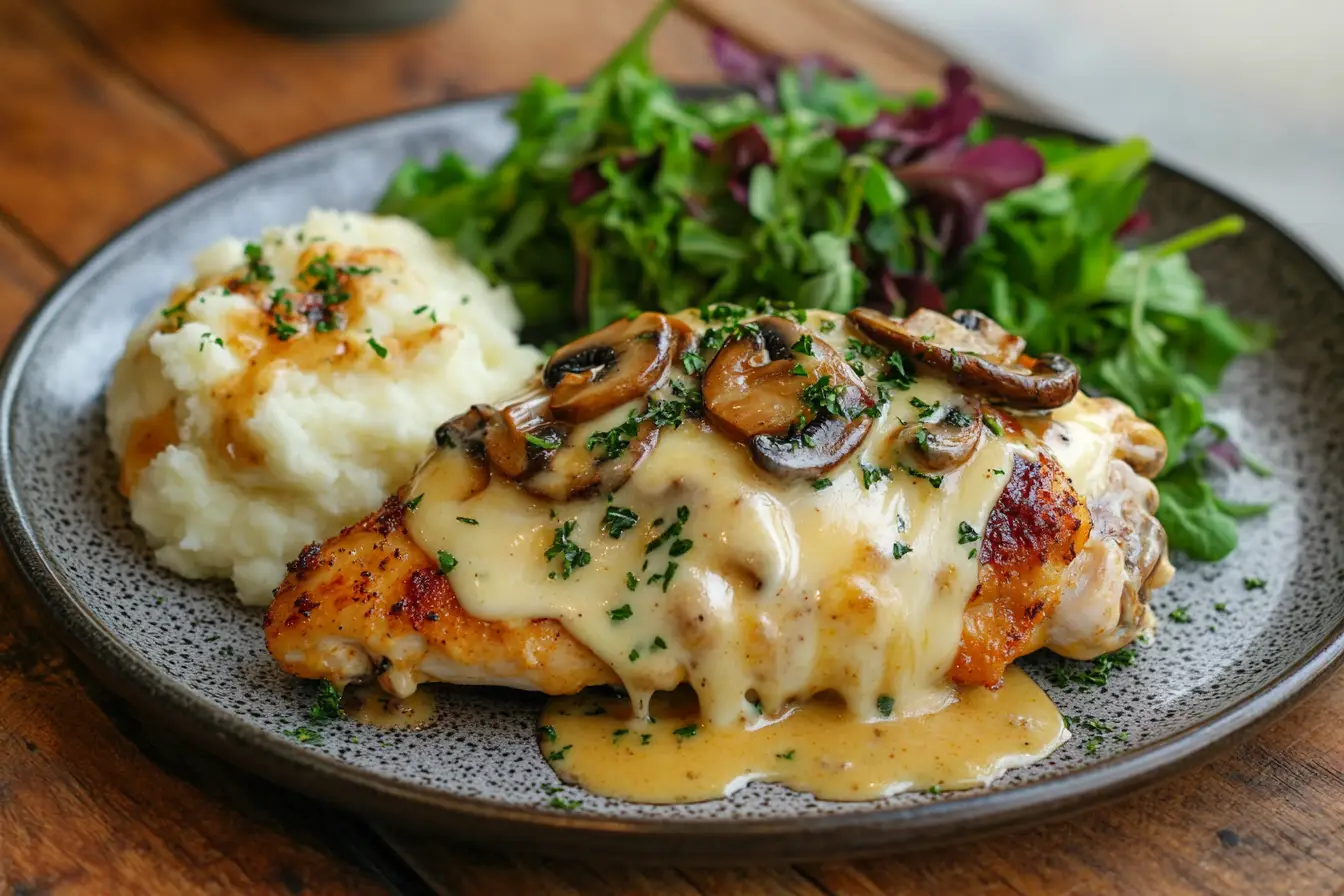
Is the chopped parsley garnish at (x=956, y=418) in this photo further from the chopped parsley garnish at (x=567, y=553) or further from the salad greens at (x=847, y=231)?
the salad greens at (x=847, y=231)

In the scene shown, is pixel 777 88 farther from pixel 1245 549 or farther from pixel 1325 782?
pixel 1325 782

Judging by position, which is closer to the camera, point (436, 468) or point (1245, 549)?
point (436, 468)

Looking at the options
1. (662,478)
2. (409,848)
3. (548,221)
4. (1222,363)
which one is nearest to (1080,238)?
(1222,363)

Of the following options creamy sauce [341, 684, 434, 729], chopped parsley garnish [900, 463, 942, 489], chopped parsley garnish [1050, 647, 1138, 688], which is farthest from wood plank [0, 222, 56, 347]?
chopped parsley garnish [1050, 647, 1138, 688]

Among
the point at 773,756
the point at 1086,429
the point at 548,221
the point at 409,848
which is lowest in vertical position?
the point at 409,848

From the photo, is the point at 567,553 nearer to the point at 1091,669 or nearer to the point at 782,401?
the point at 782,401

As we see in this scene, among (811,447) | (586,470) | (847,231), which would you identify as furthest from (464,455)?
(847,231)

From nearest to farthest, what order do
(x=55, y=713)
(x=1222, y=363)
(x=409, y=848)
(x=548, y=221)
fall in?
(x=409, y=848), (x=55, y=713), (x=1222, y=363), (x=548, y=221)

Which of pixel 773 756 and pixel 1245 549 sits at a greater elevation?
pixel 1245 549
